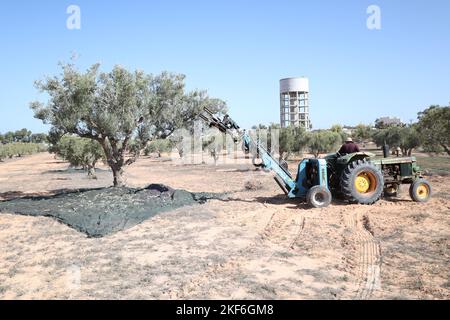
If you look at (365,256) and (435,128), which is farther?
(435,128)

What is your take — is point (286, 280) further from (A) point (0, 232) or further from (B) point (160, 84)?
(B) point (160, 84)

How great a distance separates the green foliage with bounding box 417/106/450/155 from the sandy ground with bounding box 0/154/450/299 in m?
8.98

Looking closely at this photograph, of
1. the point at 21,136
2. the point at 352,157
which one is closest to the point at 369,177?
the point at 352,157

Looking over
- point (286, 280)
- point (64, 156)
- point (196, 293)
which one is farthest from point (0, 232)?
point (64, 156)

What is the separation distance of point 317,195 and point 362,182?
58.4 inches

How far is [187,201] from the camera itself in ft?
42.4

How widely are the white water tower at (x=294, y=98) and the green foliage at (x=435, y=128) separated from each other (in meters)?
52.8

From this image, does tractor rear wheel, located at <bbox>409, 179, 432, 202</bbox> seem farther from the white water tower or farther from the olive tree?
the white water tower

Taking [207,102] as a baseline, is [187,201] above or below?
below

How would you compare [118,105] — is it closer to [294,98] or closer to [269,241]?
[269,241]

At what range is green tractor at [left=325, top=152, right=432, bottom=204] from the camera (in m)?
11.6

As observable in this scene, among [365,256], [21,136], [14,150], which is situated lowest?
[365,256]

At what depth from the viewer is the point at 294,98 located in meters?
73.9

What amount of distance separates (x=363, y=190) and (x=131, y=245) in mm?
7119
